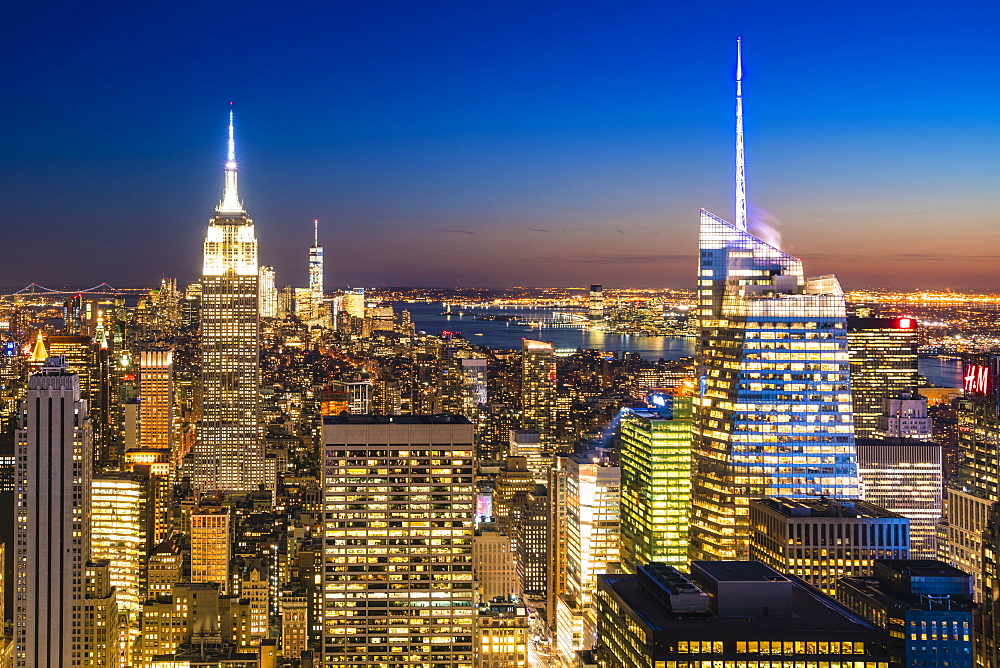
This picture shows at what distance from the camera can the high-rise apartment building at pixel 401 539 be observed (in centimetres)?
3166

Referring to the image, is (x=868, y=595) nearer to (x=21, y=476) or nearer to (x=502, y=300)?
(x=21, y=476)

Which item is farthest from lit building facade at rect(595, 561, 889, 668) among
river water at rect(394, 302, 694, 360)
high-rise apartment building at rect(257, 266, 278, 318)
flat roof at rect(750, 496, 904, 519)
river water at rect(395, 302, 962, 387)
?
high-rise apartment building at rect(257, 266, 278, 318)

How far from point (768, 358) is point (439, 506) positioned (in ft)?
32.7

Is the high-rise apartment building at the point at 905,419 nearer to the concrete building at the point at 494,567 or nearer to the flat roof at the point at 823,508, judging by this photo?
the flat roof at the point at 823,508

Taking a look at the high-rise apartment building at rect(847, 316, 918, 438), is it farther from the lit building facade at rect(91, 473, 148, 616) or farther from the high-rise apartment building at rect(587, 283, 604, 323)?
the lit building facade at rect(91, 473, 148, 616)

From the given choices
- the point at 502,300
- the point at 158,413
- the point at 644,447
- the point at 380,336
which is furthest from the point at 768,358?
the point at 380,336

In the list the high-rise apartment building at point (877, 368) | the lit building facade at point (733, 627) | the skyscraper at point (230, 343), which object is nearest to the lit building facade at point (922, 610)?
the lit building facade at point (733, 627)

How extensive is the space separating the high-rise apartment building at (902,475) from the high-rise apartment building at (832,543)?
9.29 metres

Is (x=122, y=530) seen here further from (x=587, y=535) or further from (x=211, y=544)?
(x=587, y=535)

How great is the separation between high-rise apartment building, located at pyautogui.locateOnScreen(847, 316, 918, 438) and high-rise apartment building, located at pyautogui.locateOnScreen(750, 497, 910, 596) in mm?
10402

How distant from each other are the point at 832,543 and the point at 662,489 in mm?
8202

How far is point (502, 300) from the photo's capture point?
64.6m

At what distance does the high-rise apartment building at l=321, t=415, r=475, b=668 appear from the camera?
104 feet

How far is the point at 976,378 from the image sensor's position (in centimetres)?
3409
